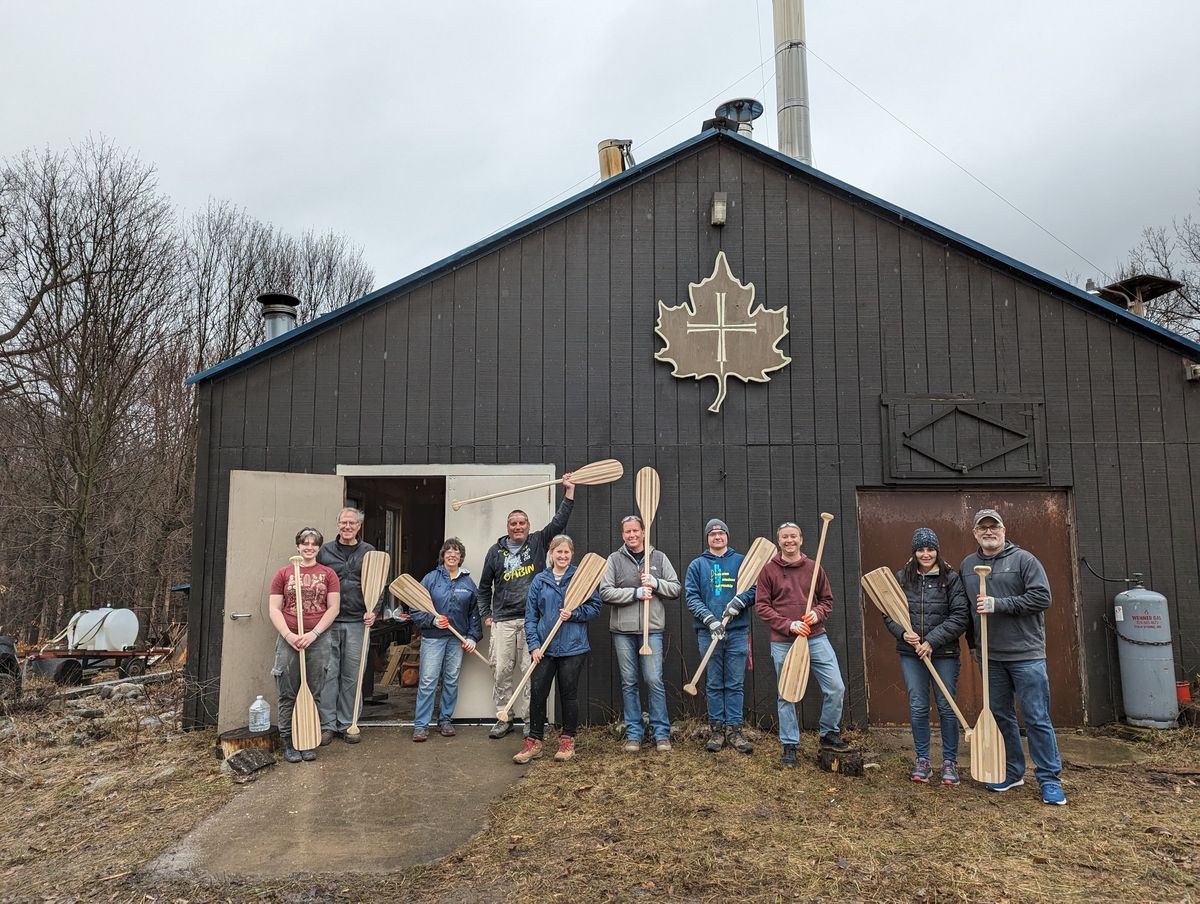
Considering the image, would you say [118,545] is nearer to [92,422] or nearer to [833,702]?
[92,422]

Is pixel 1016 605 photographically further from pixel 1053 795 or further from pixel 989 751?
pixel 1053 795

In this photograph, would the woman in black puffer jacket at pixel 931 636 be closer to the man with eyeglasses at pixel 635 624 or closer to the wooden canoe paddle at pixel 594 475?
the man with eyeglasses at pixel 635 624

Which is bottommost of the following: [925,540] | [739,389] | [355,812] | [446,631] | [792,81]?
[355,812]

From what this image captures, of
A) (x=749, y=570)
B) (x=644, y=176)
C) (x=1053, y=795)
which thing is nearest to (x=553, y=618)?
(x=749, y=570)

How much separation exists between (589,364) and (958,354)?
120 inches

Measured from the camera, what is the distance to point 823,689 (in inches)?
206

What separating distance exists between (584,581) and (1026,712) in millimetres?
2762

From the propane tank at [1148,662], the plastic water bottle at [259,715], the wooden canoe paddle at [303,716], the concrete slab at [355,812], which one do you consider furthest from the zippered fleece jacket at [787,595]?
the plastic water bottle at [259,715]

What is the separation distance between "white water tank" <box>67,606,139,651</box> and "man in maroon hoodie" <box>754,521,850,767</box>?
797 centimetres

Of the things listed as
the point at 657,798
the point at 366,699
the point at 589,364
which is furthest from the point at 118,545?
the point at 657,798

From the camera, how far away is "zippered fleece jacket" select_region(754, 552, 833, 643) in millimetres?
5285

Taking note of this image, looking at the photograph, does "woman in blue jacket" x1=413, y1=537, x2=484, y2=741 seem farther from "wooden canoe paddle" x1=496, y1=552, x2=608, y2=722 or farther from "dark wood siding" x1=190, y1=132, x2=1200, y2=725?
"dark wood siding" x1=190, y1=132, x2=1200, y2=725

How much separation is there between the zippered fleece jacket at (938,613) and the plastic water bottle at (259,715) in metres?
4.32

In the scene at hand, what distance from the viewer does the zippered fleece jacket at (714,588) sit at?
5.45 m
